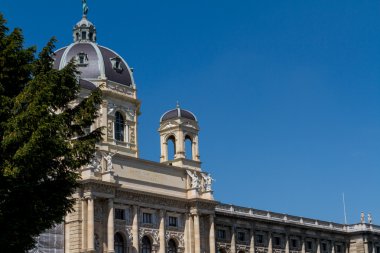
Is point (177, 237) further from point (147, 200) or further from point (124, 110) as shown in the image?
point (124, 110)

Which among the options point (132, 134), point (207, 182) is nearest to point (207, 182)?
point (207, 182)

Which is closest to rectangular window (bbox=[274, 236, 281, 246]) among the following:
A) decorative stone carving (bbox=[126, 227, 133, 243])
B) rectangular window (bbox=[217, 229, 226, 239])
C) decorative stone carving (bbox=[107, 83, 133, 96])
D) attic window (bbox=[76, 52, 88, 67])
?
rectangular window (bbox=[217, 229, 226, 239])

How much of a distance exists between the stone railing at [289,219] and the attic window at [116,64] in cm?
1913

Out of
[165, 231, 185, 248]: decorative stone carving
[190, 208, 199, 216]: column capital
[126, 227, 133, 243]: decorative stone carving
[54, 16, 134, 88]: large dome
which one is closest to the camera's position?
[126, 227, 133, 243]: decorative stone carving

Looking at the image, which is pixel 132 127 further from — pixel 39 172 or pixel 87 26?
pixel 39 172

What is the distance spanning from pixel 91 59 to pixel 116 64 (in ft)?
Answer: 10.1

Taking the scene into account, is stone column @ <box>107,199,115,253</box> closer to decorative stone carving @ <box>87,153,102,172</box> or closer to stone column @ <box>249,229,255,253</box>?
decorative stone carving @ <box>87,153,102,172</box>

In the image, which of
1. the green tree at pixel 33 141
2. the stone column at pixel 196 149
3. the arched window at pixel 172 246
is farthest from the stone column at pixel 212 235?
the green tree at pixel 33 141

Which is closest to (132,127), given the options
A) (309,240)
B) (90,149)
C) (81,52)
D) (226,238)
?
(81,52)

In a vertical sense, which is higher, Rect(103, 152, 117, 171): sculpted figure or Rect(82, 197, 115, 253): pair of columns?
Rect(103, 152, 117, 171): sculpted figure

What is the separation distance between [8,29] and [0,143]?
5724mm

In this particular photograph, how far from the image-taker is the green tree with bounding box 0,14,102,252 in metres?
32.8

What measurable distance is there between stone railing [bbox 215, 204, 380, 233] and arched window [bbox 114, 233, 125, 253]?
634 inches

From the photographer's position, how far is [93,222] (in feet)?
232
